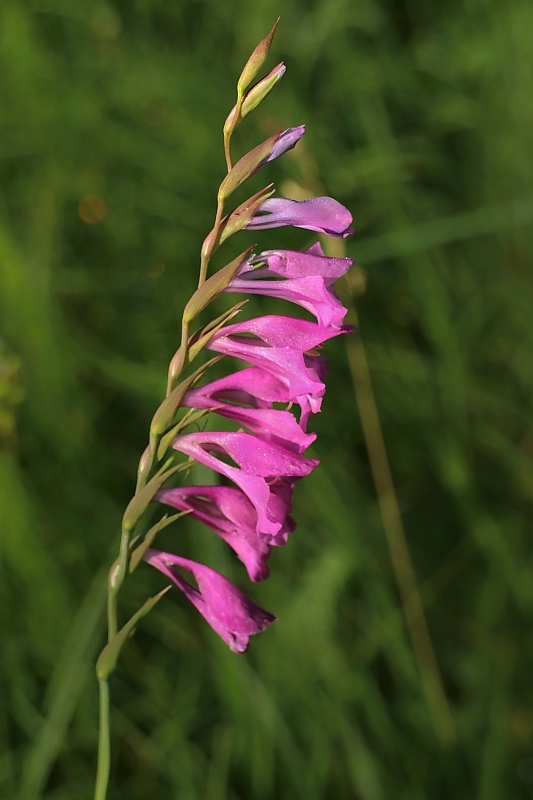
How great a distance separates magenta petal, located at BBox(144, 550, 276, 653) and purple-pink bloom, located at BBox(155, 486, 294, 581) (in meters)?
0.04

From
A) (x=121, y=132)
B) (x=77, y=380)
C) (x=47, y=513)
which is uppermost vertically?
(x=121, y=132)

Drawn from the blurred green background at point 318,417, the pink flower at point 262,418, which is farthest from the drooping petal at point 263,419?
the blurred green background at point 318,417

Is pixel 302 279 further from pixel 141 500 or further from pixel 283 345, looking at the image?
pixel 141 500

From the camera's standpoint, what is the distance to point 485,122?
304 centimetres

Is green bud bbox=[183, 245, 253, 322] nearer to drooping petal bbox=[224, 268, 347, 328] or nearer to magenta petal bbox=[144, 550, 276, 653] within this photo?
drooping petal bbox=[224, 268, 347, 328]

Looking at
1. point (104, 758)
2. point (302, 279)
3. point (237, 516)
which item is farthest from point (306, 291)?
point (104, 758)

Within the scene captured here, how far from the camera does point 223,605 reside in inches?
41.9

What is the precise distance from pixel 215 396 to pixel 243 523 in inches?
5.5

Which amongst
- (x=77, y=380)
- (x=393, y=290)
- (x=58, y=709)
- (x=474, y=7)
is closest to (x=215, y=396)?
(x=58, y=709)

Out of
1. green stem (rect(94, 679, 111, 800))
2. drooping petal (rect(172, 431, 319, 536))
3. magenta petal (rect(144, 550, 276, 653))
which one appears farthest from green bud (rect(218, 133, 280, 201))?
green stem (rect(94, 679, 111, 800))

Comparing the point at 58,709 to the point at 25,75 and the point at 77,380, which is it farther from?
the point at 25,75

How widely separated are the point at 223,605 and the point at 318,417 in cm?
153

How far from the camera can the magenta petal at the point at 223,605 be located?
3.42 ft

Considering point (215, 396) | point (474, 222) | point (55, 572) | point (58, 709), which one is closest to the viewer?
point (215, 396)
